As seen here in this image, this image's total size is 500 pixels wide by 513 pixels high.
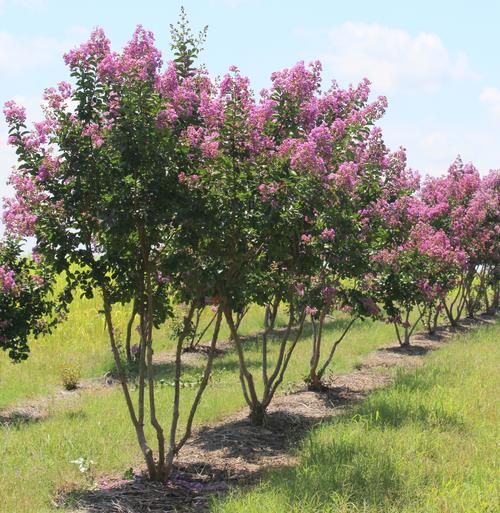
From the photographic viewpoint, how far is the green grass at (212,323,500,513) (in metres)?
5.25

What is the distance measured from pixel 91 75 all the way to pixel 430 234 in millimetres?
11230

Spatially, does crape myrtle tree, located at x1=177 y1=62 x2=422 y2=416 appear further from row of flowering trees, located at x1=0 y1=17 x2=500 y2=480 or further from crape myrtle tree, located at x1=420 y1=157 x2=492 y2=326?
crape myrtle tree, located at x1=420 y1=157 x2=492 y2=326

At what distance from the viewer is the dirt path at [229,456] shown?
6277mm

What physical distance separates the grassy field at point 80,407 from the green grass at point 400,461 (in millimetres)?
1816

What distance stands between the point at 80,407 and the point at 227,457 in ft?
12.8

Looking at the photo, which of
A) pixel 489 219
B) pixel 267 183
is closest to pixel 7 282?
pixel 267 183

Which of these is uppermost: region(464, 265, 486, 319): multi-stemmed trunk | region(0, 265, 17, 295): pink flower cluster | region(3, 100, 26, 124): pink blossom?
region(3, 100, 26, 124): pink blossom

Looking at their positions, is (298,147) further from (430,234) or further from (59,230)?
(430,234)

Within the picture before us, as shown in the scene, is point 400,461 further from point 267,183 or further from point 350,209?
point 350,209

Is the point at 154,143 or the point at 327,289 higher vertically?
the point at 154,143

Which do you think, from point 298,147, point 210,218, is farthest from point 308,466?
point 298,147

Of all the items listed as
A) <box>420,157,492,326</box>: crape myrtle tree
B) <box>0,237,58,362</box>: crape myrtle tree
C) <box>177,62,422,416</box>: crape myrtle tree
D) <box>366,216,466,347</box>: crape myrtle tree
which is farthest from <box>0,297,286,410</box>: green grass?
<box>420,157,492,326</box>: crape myrtle tree

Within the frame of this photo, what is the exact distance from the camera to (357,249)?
9.60m

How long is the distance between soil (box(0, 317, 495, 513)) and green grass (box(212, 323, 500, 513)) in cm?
50
